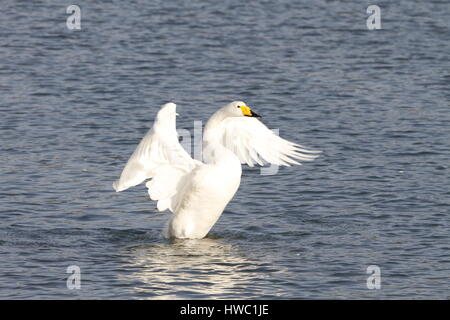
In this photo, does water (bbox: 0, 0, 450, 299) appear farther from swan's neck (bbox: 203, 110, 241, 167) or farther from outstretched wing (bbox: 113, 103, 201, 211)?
swan's neck (bbox: 203, 110, 241, 167)

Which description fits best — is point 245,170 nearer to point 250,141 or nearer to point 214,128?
point 250,141

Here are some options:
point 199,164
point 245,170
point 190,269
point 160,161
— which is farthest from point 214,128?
point 245,170

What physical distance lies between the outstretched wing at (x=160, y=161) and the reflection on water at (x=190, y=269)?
67 cm

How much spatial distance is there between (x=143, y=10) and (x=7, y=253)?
14952mm

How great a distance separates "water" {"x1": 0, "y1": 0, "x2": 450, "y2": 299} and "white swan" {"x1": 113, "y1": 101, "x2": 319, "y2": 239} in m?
0.37

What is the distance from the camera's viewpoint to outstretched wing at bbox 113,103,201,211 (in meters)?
12.6

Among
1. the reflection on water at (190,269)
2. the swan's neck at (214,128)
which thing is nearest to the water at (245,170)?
the reflection on water at (190,269)

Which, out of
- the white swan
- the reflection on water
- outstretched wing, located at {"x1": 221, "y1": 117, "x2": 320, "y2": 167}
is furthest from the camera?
outstretched wing, located at {"x1": 221, "y1": 117, "x2": 320, "y2": 167}

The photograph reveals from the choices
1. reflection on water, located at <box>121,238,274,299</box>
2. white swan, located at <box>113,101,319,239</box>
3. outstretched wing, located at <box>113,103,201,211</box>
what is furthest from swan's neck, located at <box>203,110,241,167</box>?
reflection on water, located at <box>121,238,274,299</box>

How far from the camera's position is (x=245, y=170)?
17.0 metres

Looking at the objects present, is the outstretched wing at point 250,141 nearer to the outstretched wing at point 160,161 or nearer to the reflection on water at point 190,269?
the outstretched wing at point 160,161

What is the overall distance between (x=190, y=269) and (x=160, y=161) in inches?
49.4

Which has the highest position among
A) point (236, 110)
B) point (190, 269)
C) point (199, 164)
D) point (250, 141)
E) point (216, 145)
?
point (236, 110)

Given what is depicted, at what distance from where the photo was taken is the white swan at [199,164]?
41.8 ft
